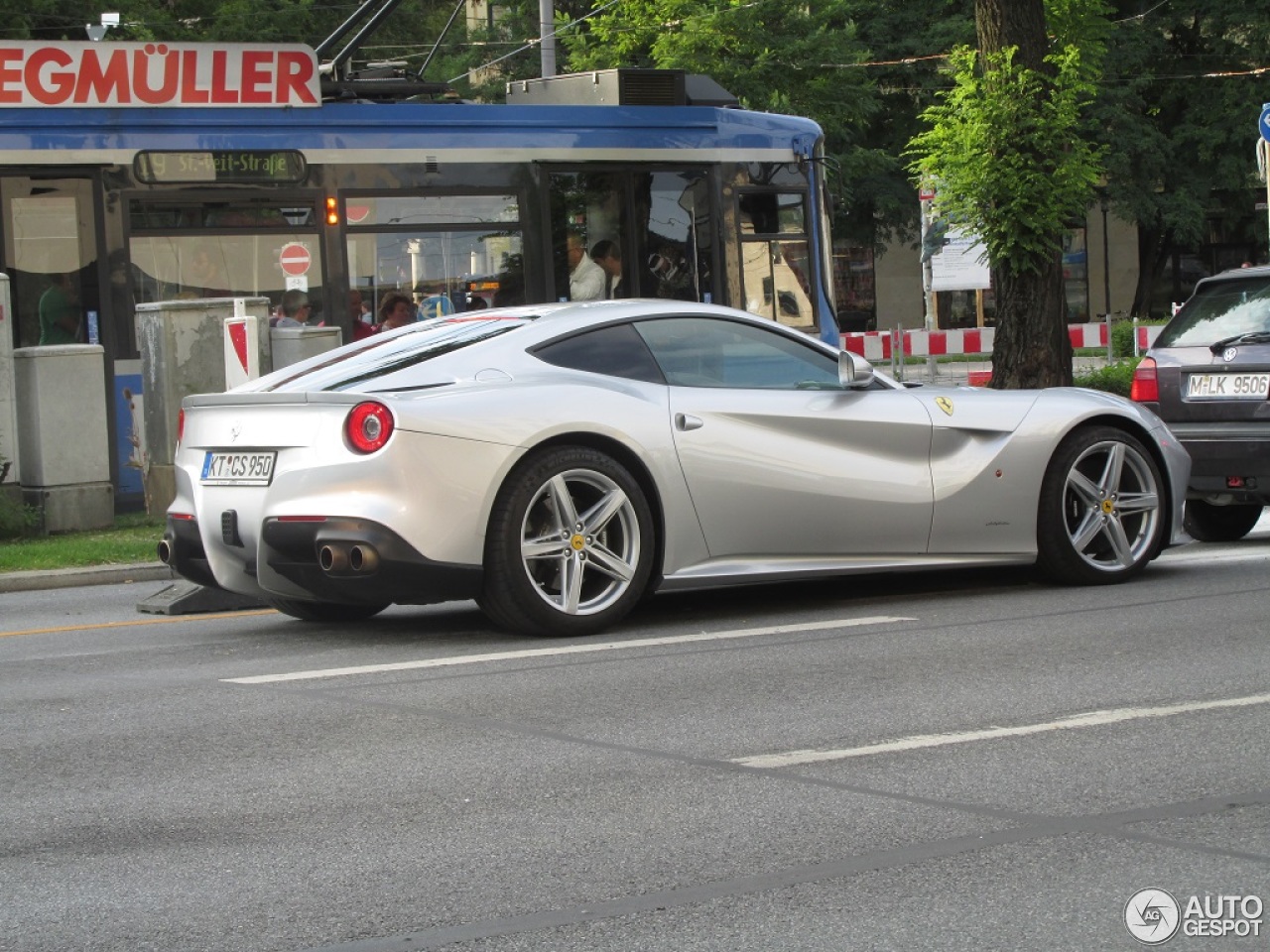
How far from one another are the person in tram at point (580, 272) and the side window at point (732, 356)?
739 centimetres

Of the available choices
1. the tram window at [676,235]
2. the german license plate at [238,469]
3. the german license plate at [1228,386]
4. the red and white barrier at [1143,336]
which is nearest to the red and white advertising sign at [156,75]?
the tram window at [676,235]

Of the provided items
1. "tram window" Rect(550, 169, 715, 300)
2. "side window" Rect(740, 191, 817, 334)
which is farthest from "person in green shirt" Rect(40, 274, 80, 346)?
"side window" Rect(740, 191, 817, 334)

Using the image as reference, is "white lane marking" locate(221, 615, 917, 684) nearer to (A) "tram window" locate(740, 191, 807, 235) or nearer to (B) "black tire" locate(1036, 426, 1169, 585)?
(B) "black tire" locate(1036, 426, 1169, 585)

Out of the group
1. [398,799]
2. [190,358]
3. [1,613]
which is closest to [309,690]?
[398,799]

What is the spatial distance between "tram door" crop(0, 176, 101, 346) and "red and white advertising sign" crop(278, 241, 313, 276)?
1.44 meters

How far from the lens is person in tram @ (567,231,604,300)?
15500mm

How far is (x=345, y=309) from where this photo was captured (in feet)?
48.4

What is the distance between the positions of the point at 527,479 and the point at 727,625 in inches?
44.8

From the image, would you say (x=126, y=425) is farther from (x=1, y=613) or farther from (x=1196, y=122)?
(x=1196, y=122)

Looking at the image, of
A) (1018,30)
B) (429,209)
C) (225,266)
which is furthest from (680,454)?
(1018,30)

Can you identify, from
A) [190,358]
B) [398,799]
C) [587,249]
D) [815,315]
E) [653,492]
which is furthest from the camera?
[815,315]

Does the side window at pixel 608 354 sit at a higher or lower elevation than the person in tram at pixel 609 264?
lower

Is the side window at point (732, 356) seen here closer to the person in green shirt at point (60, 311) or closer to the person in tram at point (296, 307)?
the person in tram at point (296, 307)

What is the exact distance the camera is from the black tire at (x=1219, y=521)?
11.1 m
